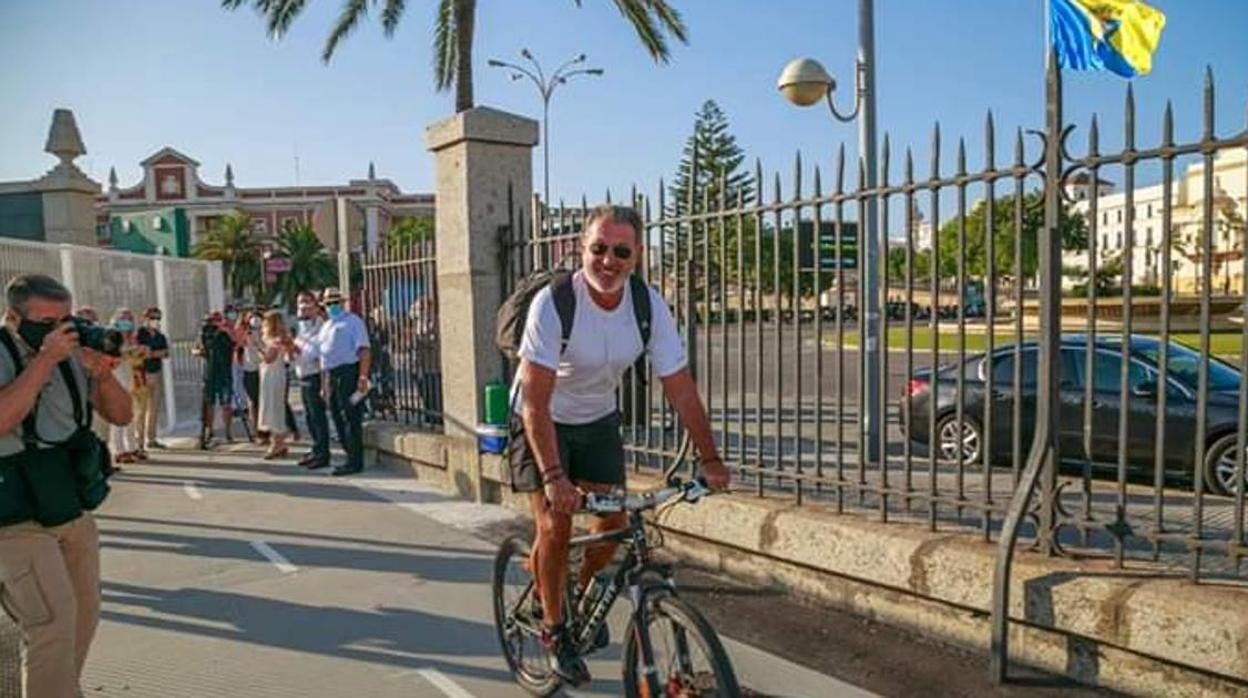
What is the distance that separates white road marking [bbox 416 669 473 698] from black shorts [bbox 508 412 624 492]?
1057 mm

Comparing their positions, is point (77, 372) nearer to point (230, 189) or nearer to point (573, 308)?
point (573, 308)

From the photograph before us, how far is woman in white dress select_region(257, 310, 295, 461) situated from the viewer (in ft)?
36.2

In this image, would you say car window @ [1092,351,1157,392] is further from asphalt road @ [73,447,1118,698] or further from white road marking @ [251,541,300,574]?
white road marking @ [251,541,300,574]

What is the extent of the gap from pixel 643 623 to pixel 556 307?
1219 millimetres

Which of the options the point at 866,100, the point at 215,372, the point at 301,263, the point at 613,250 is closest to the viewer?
the point at 613,250

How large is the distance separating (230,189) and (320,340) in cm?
8301

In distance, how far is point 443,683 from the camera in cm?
434

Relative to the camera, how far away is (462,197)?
26.3 ft

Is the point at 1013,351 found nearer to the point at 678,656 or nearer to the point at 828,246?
the point at 828,246

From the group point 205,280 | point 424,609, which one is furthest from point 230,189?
point 424,609

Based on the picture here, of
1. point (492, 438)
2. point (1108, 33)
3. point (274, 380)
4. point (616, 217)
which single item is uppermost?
point (1108, 33)

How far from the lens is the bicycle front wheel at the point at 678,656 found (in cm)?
304

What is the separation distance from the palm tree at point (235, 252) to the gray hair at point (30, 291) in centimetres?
6730

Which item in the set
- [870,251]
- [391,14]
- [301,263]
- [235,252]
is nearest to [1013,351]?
[870,251]
